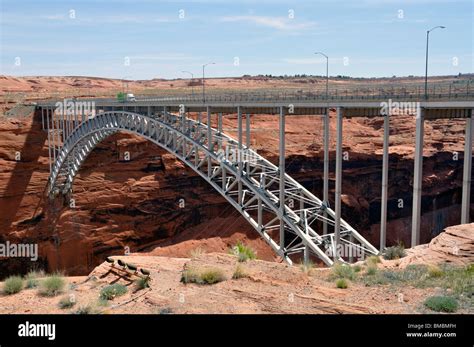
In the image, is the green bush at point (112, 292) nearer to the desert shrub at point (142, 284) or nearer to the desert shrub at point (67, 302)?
the desert shrub at point (142, 284)

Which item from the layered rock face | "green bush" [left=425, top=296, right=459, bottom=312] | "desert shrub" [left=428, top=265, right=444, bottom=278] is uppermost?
"green bush" [left=425, top=296, right=459, bottom=312]

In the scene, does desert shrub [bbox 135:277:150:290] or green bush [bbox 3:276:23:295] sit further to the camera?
green bush [bbox 3:276:23:295]

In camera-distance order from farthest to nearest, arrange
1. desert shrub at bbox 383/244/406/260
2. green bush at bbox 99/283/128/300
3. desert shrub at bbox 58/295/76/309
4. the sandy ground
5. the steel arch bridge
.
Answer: the steel arch bridge → desert shrub at bbox 383/244/406/260 → green bush at bbox 99/283/128/300 → desert shrub at bbox 58/295/76/309 → the sandy ground

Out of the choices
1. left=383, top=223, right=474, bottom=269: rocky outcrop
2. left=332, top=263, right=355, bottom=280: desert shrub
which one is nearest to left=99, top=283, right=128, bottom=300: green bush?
left=332, top=263, right=355, bottom=280: desert shrub

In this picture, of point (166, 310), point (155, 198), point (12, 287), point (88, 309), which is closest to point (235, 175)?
point (12, 287)

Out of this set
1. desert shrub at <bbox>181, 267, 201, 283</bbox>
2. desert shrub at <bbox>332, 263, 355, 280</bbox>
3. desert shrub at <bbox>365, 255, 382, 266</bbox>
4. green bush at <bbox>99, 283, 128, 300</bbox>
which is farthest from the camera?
desert shrub at <bbox>365, 255, 382, 266</bbox>

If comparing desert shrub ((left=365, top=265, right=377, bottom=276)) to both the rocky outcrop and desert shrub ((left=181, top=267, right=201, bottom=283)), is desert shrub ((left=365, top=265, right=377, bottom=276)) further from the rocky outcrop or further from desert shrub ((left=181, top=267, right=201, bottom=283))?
desert shrub ((left=181, top=267, right=201, bottom=283))
